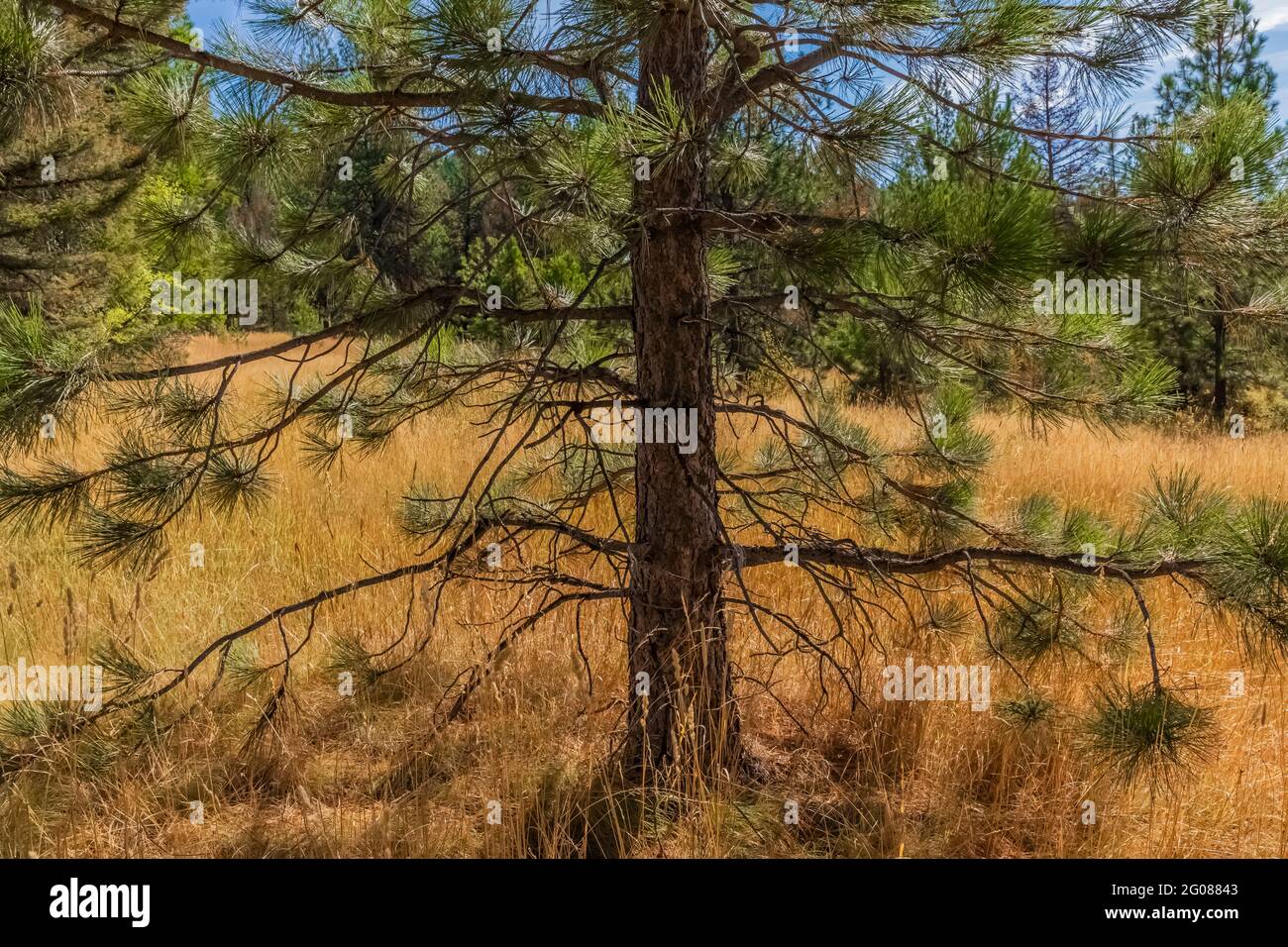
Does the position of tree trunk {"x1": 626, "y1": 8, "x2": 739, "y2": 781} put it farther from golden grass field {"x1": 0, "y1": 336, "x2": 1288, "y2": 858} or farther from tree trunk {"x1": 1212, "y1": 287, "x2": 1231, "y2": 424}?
tree trunk {"x1": 1212, "y1": 287, "x2": 1231, "y2": 424}

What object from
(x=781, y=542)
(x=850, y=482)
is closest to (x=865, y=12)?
(x=781, y=542)

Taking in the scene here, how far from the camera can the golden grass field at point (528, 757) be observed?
2369 millimetres

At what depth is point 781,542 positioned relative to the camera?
267cm

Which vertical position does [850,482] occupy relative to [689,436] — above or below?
below

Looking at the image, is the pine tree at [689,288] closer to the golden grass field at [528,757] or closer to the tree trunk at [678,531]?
the tree trunk at [678,531]

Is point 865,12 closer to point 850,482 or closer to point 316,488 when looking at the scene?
point 850,482

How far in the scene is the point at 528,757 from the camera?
2.69m

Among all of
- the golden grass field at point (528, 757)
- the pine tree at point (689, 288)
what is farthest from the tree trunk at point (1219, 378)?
the pine tree at point (689, 288)

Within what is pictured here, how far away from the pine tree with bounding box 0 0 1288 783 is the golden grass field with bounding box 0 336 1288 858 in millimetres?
240

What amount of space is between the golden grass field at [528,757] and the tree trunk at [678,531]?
0.61ft

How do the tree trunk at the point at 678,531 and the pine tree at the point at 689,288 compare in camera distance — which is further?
the tree trunk at the point at 678,531

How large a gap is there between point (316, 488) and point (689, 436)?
3.76 m

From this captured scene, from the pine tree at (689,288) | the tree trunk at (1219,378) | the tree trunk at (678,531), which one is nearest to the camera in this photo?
the pine tree at (689,288)
